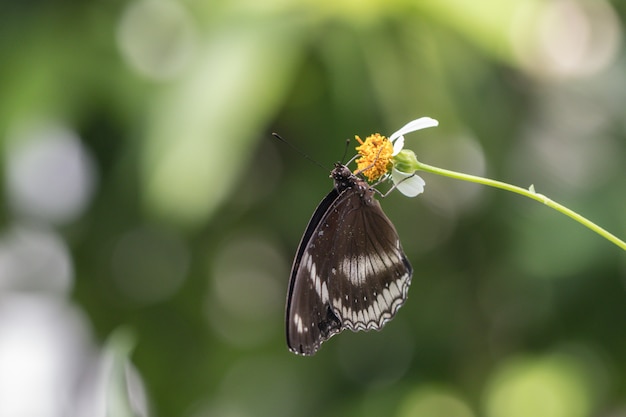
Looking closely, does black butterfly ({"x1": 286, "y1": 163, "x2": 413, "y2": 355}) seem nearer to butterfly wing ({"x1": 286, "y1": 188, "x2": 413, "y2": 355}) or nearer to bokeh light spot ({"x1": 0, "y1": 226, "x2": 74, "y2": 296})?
butterfly wing ({"x1": 286, "y1": 188, "x2": 413, "y2": 355})

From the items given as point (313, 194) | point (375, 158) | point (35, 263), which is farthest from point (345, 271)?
point (35, 263)

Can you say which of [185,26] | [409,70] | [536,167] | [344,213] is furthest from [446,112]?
[344,213]

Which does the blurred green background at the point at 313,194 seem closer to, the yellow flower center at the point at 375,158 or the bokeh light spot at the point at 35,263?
the bokeh light spot at the point at 35,263

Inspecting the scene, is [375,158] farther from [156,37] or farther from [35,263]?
[35,263]

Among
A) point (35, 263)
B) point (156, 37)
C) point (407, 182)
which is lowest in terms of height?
point (35, 263)

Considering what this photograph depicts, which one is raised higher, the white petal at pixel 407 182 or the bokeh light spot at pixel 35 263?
the white petal at pixel 407 182

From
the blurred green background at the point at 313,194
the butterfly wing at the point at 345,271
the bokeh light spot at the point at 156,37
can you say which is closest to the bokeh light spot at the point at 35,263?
the blurred green background at the point at 313,194
